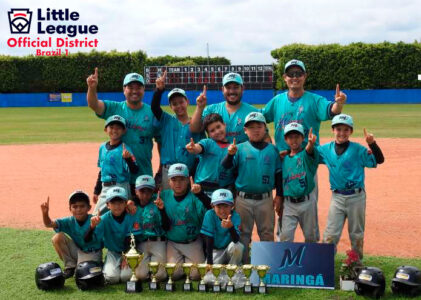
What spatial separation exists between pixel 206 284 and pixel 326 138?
13743 millimetres

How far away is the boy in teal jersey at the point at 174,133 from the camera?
5902 millimetres

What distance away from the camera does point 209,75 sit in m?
39.8

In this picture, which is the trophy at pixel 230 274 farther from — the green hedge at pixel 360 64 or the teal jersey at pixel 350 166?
the green hedge at pixel 360 64

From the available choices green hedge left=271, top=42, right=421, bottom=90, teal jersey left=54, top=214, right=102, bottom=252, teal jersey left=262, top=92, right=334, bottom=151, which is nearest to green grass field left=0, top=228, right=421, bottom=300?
teal jersey left=54, top=214, right=102, bottom=252

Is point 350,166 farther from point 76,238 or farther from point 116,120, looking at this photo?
point 76,238

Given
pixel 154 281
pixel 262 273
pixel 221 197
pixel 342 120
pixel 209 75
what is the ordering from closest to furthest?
pixel 262 273, pixel 154 281, pixel 221 197, pixel 342 120, pixel 209 75

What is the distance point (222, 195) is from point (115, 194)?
47.0 inches

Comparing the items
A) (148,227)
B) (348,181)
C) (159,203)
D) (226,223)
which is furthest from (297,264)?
(148,227)

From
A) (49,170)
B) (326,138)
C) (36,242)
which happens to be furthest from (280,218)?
(326,138)

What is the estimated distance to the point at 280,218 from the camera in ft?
19.3

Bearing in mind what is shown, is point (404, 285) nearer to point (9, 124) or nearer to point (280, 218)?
point (280, 218)

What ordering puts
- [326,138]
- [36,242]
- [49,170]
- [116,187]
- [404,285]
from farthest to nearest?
[326,138] < [49,170] < [36,242] < [116,187] < [404,285]

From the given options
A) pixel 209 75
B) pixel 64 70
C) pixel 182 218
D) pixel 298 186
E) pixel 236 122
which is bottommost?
pixel 182 218

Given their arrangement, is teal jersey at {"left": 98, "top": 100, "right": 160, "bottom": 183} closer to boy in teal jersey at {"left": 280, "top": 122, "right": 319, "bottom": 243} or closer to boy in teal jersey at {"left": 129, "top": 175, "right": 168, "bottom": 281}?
boy in teal jersey at {"left": 129, "top": 175, "right": 168, "bottom": 281}
